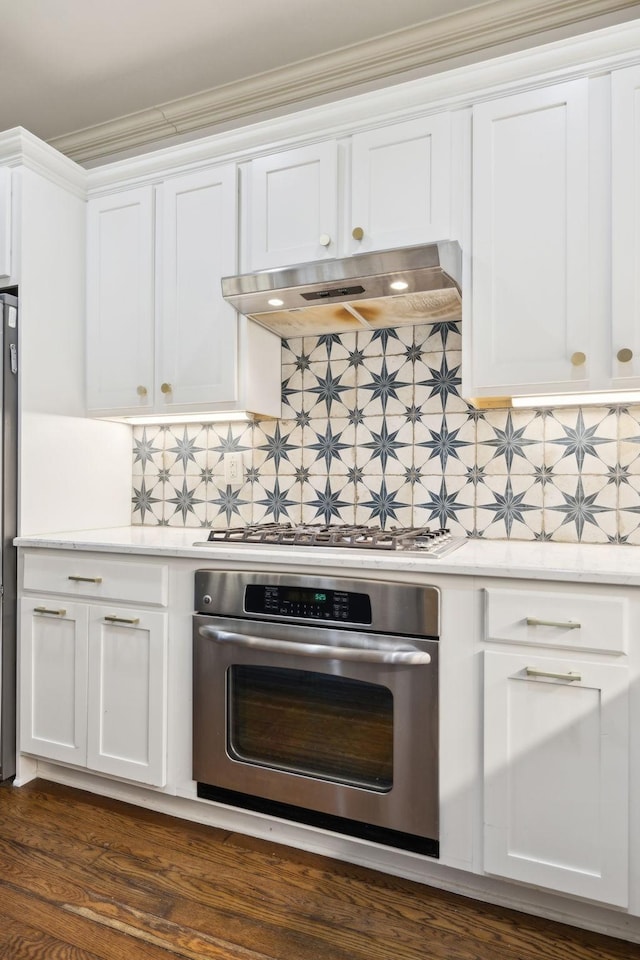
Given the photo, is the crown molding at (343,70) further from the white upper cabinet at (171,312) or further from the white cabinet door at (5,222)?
the white cabinet door at (5,222)

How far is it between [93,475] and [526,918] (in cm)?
212

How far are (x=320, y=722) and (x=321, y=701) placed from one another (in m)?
0.06

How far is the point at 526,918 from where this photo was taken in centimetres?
153

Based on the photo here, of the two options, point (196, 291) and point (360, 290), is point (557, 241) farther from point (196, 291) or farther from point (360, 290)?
point (196, 291)

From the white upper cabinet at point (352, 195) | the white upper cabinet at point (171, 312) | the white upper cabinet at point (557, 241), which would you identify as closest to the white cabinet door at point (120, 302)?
the white upper cabinet at point (171, 312)

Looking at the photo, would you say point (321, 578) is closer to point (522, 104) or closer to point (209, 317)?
point (209, 317)

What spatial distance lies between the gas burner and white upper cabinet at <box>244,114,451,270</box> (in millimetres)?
926

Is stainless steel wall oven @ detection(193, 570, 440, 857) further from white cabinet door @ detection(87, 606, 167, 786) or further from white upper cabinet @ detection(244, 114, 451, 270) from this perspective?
white upper cabinet @ detection(244, 114, 451, 270)

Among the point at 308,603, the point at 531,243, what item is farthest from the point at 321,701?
the point at 531,243

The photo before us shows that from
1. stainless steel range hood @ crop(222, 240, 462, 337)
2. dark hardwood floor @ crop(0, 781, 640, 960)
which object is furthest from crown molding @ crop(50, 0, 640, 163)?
dark hardwood floor @ crop(0, 781, 640, 960)

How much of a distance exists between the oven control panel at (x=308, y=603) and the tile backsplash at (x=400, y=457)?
657 mm

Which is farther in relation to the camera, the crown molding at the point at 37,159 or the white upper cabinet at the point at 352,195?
the crown molding at the point at 37,159

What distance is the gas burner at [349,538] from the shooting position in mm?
1723

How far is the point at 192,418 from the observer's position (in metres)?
2.49
